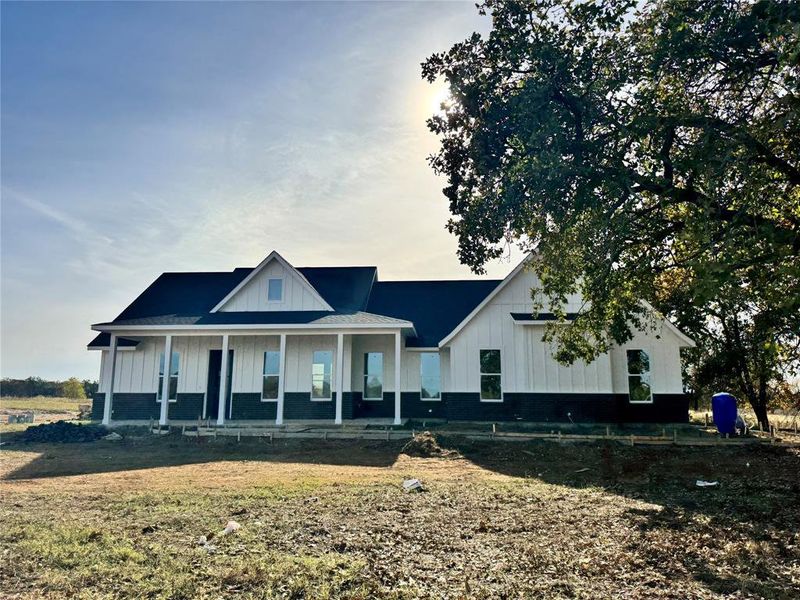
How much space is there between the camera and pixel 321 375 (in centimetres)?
2059

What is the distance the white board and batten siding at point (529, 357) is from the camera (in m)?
18.1

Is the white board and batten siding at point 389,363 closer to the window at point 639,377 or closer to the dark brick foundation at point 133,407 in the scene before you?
the window at point 639,377

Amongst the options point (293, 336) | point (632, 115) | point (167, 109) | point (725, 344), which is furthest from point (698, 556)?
point (725, 344)

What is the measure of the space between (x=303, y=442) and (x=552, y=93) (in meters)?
12.0

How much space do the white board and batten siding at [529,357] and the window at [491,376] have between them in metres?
0.19

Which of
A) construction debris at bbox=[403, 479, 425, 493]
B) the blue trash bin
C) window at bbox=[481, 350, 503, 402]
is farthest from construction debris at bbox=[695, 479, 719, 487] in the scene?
window at bbox=[481, 350, 503, 402]

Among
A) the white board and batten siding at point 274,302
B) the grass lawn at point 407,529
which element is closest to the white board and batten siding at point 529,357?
the grass lawn at point 407,529

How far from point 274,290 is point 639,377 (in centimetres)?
1433

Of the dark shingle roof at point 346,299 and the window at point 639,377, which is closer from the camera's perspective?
the window at point 639,377

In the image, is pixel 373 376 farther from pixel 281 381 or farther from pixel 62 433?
A: pixel 62 433

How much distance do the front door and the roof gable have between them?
1.99 m

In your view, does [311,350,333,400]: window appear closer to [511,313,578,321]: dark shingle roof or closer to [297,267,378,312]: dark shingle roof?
[297,267,378,312]: dark shingle roof

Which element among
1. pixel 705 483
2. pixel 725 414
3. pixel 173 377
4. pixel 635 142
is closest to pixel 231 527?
pixel 705 483

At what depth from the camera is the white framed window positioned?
59.4 feet
